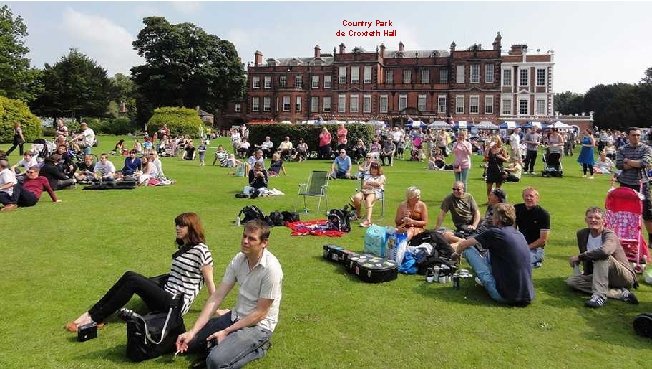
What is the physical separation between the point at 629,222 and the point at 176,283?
6508 millimetres

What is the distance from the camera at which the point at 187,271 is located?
587 cm

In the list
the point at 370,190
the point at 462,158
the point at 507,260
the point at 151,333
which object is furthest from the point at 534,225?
Answer: the point at 462,158

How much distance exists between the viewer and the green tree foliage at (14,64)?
54031 millimetres

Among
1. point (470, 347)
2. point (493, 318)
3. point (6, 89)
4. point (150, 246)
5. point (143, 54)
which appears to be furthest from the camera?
point (143, 54)

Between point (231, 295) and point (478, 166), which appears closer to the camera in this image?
point (231, 295)

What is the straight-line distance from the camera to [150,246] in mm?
9070

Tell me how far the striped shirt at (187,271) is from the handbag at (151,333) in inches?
26.3

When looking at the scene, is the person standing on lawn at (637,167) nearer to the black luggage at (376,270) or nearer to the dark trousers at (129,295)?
the black luggage at (376,270)

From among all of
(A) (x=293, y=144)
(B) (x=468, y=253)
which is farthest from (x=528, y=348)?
(A) (x=293, y=144)

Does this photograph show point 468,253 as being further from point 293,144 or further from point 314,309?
point 293,144

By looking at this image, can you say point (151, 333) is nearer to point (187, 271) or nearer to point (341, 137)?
point (187, 271)

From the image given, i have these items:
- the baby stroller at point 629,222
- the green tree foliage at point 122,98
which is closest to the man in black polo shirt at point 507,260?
the baby stroller at point 629,222

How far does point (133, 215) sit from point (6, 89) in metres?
52.4

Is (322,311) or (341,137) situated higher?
(341,137)
